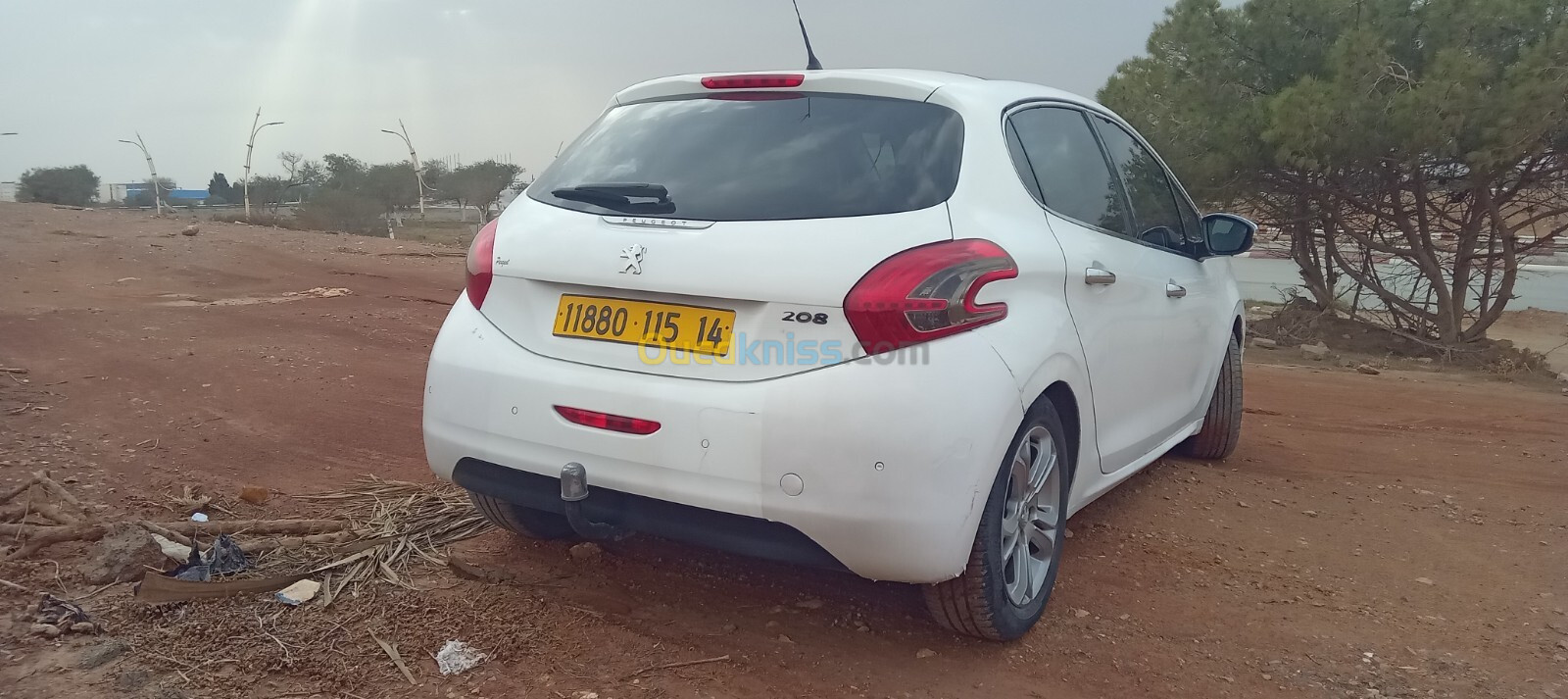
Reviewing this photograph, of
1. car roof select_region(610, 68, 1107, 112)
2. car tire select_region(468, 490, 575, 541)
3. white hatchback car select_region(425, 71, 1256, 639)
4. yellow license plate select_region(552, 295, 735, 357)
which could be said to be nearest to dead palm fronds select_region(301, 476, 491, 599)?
car tire select_region(468, 490, 575, 541)

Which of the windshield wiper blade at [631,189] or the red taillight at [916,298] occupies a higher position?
the windshield wiper blade at [631,189]

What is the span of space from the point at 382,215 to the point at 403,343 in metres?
34.4

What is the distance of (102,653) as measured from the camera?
2.59m

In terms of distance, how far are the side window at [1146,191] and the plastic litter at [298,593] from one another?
303 centimetres

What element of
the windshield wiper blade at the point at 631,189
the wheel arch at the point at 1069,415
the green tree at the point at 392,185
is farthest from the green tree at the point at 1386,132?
the green tree at the point at 392,185

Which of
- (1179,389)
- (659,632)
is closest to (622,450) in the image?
(659,632)

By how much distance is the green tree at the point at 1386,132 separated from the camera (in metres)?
8.98

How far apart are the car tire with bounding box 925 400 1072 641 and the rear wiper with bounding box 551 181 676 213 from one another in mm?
1143

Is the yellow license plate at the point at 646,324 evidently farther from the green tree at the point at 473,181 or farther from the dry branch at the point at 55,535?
the green tree at the point at 473,181

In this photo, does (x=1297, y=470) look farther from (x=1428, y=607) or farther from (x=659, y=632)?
(x=659, y=632)

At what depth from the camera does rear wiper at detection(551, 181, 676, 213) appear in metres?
2.79

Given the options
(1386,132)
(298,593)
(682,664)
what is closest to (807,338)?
(682,664)

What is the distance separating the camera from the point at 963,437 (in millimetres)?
2453

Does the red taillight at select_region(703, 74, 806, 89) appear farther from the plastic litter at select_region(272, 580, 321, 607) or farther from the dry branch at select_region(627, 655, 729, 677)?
the plastic litter at select_region(272, 580, 321, 607)
